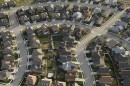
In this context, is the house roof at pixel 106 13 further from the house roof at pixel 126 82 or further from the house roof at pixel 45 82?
the house roof at pixel 45 82

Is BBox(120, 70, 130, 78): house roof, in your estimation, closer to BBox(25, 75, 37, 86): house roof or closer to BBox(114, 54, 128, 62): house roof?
BBox(114, 54, 128, 62): house roof

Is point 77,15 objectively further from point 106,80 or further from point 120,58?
point 106,80

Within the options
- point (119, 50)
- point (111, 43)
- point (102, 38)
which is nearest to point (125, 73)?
point (119, 50)

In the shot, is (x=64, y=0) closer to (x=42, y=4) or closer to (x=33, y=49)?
(x=42, y=4)

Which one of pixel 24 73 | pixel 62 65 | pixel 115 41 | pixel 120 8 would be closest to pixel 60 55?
pixel 62 65

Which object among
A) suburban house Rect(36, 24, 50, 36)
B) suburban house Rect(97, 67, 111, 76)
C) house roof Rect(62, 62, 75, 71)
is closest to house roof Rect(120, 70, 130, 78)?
suburban house Rect(97, 67, 111, 76)

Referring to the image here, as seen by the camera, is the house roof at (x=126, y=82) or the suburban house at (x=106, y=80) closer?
the house roof at (x=126, y=82)

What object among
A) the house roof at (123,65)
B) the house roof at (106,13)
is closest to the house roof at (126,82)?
the house roof at (123,65)

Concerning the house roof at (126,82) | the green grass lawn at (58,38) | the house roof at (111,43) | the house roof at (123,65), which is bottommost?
the house roof at (126,82)
